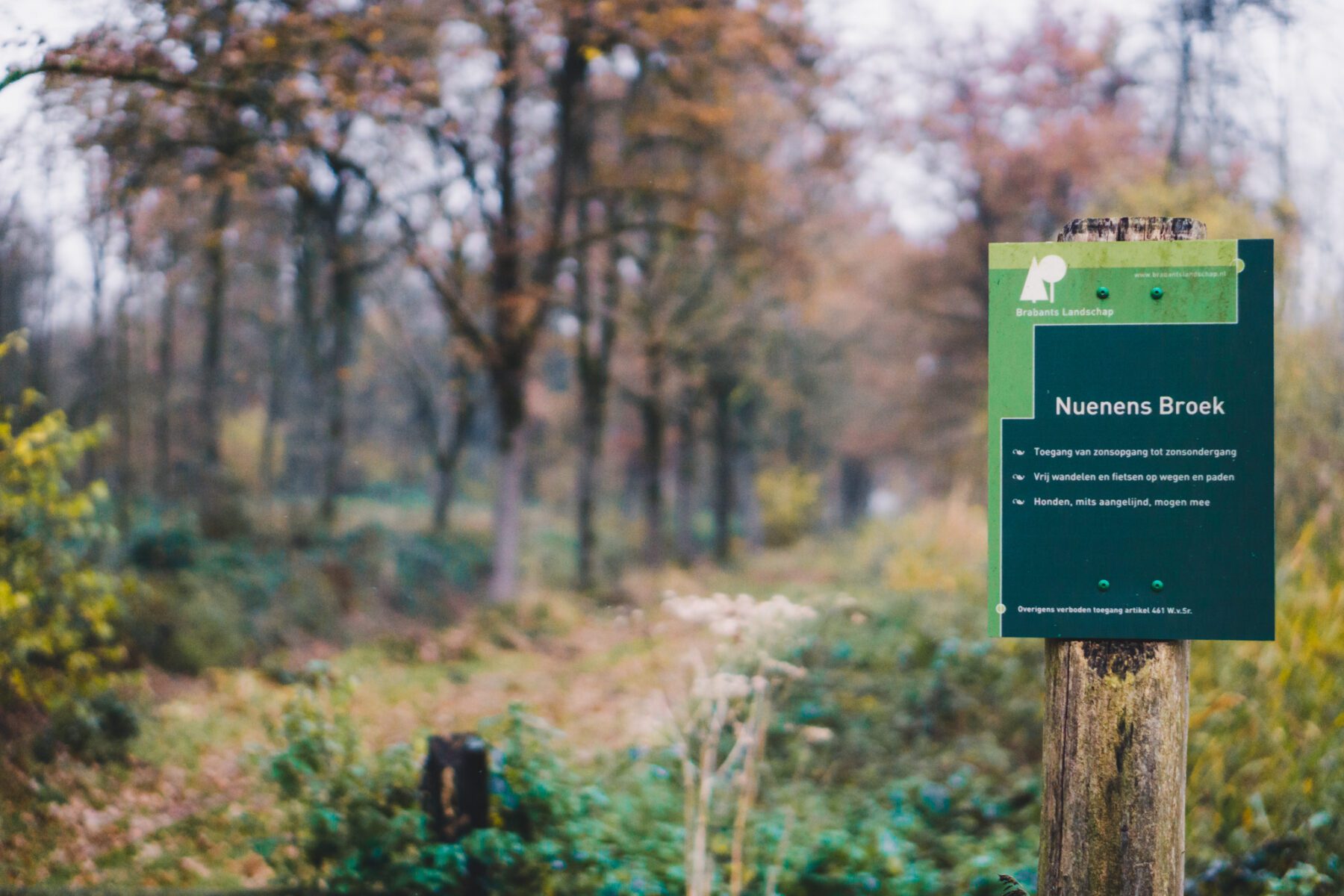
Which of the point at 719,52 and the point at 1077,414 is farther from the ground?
the point at 719,52

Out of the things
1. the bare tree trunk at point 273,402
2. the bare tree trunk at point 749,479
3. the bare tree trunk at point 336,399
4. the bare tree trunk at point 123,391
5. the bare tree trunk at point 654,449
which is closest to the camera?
the bare tree trunk at point 123,391

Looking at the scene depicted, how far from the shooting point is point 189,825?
528 centimetres

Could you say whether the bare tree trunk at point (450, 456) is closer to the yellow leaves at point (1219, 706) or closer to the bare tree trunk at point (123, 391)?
the bare tree trunk at point (123, 391)

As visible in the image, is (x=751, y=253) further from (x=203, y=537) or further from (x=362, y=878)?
(x=362, y=878)

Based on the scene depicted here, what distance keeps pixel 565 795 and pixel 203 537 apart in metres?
11.7

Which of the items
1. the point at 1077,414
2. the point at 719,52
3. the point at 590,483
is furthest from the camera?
the point at 590,483

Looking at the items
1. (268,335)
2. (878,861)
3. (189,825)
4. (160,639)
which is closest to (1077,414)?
(878,861)

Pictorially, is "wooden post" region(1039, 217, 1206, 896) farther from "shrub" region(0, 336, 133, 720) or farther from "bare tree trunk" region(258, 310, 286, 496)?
"bare tree trunk" region(258, 310, 286, 496)

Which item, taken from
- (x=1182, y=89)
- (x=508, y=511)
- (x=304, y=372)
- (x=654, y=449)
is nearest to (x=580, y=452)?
(x=654, y=449)

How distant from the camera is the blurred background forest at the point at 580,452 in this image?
13.8ft

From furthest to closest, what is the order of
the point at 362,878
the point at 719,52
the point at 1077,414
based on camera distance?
the point at 719,52
the point at 362,878
the point at 1077,414

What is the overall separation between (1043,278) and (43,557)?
5089mm

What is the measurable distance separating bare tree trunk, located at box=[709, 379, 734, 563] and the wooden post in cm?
1906

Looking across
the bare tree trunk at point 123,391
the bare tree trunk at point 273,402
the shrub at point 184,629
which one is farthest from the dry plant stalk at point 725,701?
the bare tree trunk at point 273,402
